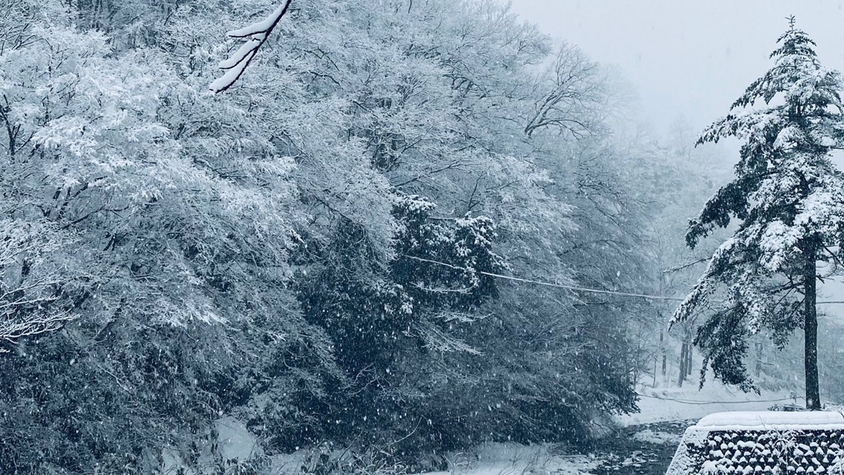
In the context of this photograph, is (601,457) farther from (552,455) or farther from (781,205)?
(781,205)

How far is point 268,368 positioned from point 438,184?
21.6ft

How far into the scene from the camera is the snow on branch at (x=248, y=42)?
5.06 ft

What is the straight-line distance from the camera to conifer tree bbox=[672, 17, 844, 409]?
40.3 ft

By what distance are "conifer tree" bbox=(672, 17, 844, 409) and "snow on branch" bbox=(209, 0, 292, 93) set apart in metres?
12.1

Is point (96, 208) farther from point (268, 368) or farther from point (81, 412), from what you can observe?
point (268, 368)

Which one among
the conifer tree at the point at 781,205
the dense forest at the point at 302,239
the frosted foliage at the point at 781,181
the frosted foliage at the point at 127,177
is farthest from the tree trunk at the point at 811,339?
the frosted foliage at the point at 127,177

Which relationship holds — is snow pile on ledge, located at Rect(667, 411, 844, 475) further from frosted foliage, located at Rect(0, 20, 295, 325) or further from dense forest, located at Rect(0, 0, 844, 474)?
dense forest, located at Rect(0, 0, 844, 474)

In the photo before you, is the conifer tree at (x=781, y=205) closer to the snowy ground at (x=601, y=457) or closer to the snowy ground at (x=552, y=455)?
the snowy ground at (x=601, y=457)

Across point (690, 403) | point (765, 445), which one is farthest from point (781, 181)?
point (690, 403)

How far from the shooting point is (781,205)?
13.1 meters

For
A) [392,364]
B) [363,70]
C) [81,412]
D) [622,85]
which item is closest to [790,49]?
[363,70]

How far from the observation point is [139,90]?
33.4 ft

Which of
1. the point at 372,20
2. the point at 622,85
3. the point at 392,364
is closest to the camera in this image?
the point at 392,364

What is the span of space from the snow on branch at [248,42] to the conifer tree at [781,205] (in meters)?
12.1
